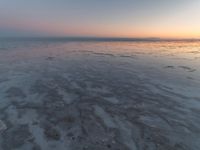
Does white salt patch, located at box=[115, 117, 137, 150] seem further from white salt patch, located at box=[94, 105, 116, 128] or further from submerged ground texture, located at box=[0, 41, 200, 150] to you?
white salt patch, located at box=[94, 105, 116, 128]

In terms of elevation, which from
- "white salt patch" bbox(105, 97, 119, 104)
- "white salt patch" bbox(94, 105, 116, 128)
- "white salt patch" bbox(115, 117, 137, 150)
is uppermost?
"white salt patch" bbox(115, 117, 137, 150)

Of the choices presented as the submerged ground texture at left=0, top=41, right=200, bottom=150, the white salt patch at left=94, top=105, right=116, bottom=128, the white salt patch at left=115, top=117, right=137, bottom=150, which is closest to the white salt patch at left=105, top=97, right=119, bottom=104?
the submerged ground texture at left=0, top=41, right=200, bottom=150

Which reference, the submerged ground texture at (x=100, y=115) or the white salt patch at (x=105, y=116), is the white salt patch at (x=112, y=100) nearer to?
the submerged ground texture at (x=100, y=115)

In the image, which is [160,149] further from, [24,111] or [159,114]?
[24,111]

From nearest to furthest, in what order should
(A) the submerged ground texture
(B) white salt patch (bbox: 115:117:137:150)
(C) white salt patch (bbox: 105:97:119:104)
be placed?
(B) white salt patch (bbox: 115:117:137:150) < (A) the submerged ground texture < (C) white salt patch (bbox: 105:97:119:104)

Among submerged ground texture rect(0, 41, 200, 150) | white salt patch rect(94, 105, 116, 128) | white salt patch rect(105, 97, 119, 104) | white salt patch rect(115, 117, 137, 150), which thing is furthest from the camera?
white salt patch rect(105, 97, 119, 104)

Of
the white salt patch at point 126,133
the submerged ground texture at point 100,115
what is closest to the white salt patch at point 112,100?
the submerged ground texture at point 100,115

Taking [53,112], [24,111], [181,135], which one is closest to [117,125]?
[181,135]

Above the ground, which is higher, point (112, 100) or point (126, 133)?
point (126, 133)

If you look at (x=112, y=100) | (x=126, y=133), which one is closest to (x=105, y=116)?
(x=126, y=133)

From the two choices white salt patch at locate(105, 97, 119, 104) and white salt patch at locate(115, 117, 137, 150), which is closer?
white salt patch at locate(115, 117, 137, 150)

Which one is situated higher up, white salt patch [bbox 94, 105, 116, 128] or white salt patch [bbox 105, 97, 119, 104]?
white salt patch [bbox 94, 105, 116, 128]

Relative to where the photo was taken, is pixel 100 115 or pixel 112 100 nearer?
pixel 100 115

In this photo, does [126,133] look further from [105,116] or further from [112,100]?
[112,100]
